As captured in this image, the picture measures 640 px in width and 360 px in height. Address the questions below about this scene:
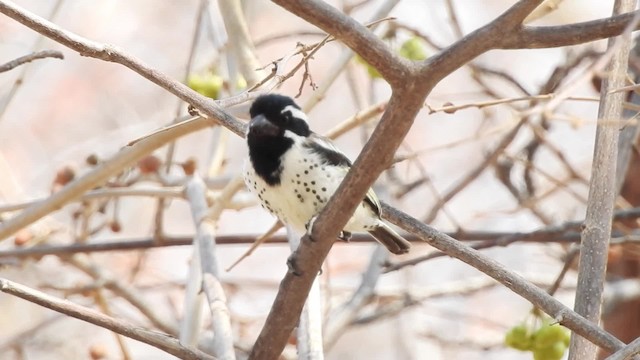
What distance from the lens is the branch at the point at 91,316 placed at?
5.39ft

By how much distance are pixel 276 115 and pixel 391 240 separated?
48 centimetres

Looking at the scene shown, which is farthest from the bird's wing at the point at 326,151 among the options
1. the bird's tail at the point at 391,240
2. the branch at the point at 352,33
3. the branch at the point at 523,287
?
the branch at the point at 352,33

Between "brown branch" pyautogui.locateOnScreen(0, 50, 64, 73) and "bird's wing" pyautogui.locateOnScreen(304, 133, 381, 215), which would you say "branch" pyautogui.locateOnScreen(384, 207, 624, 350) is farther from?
"brown branch" pyautogui.locateOnScreen(0, 50, 64, 73)

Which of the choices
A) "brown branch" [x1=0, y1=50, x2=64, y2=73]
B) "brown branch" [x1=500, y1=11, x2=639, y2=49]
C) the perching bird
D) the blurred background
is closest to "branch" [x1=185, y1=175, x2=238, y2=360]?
the perching bird

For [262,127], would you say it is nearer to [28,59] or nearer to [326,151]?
[326,151]

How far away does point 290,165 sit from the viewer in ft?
7.26

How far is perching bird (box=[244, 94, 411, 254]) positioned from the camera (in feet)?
7.24

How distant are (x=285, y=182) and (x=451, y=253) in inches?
22.9

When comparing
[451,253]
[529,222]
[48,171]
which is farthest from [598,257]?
[48,171]

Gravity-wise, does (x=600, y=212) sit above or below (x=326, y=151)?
below

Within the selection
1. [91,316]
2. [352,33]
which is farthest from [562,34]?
[91,316]

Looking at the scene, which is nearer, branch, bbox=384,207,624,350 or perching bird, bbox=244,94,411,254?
branch, bbox=384,207,624,350

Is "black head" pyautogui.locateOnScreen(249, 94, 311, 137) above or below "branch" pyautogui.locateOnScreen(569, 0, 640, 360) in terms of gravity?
above

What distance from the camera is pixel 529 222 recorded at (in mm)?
4965
